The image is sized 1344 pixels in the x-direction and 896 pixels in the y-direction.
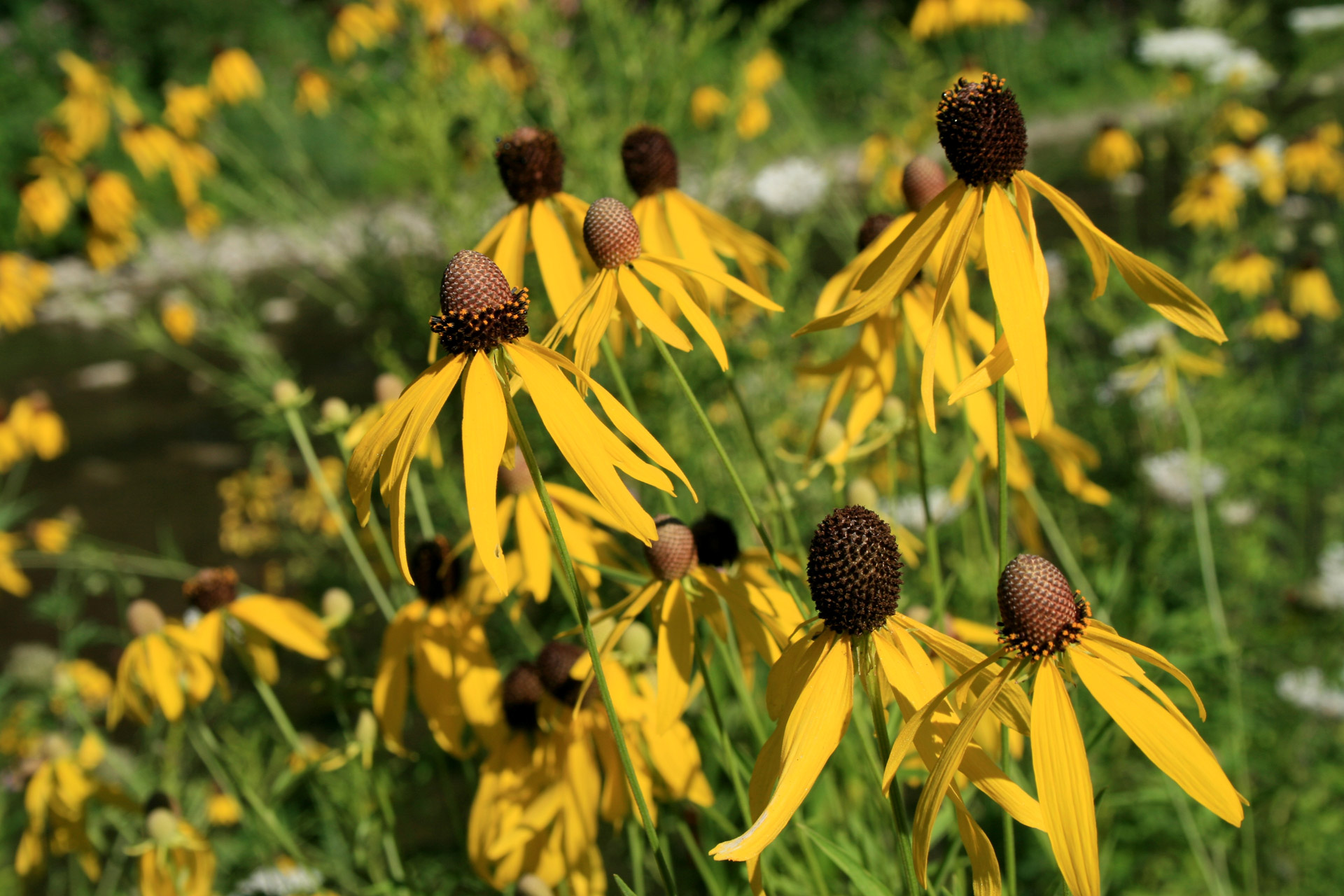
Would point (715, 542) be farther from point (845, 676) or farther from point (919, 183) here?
point (919, 183)

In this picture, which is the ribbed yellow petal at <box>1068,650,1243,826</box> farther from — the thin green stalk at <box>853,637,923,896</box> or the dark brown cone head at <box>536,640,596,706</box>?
the dark brown cone head at <box>536,640,596,706</box>

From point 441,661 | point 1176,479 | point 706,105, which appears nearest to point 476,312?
point 441,661

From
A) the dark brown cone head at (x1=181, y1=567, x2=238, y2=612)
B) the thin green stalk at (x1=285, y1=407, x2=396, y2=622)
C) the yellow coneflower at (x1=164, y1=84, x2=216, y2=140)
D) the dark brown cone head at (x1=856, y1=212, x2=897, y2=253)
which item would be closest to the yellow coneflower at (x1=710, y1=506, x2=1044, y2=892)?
the dark brown cone head at (x1=856, y1=212, x2=897, y2=253)

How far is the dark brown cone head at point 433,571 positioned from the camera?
36.6 inches

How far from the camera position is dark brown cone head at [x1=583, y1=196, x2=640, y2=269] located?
2.43ft

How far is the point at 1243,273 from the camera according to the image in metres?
2.44

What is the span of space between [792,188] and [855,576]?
7.10 feet

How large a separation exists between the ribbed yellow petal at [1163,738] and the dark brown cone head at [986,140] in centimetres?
32

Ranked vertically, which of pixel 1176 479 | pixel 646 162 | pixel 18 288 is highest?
pixel 18 288

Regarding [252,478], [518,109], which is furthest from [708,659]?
[252,478]

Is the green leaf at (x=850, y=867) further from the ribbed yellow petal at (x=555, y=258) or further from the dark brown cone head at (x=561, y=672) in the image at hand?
the ribbed yellow petal at (x=555, y=258)

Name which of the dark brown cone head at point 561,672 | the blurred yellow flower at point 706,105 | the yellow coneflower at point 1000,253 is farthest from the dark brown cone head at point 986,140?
the blurred yellow flower at point 706,105

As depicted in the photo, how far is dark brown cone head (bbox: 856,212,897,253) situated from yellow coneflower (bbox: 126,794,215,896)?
0.94 metres

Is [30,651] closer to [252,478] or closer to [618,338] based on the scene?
[252,478]
